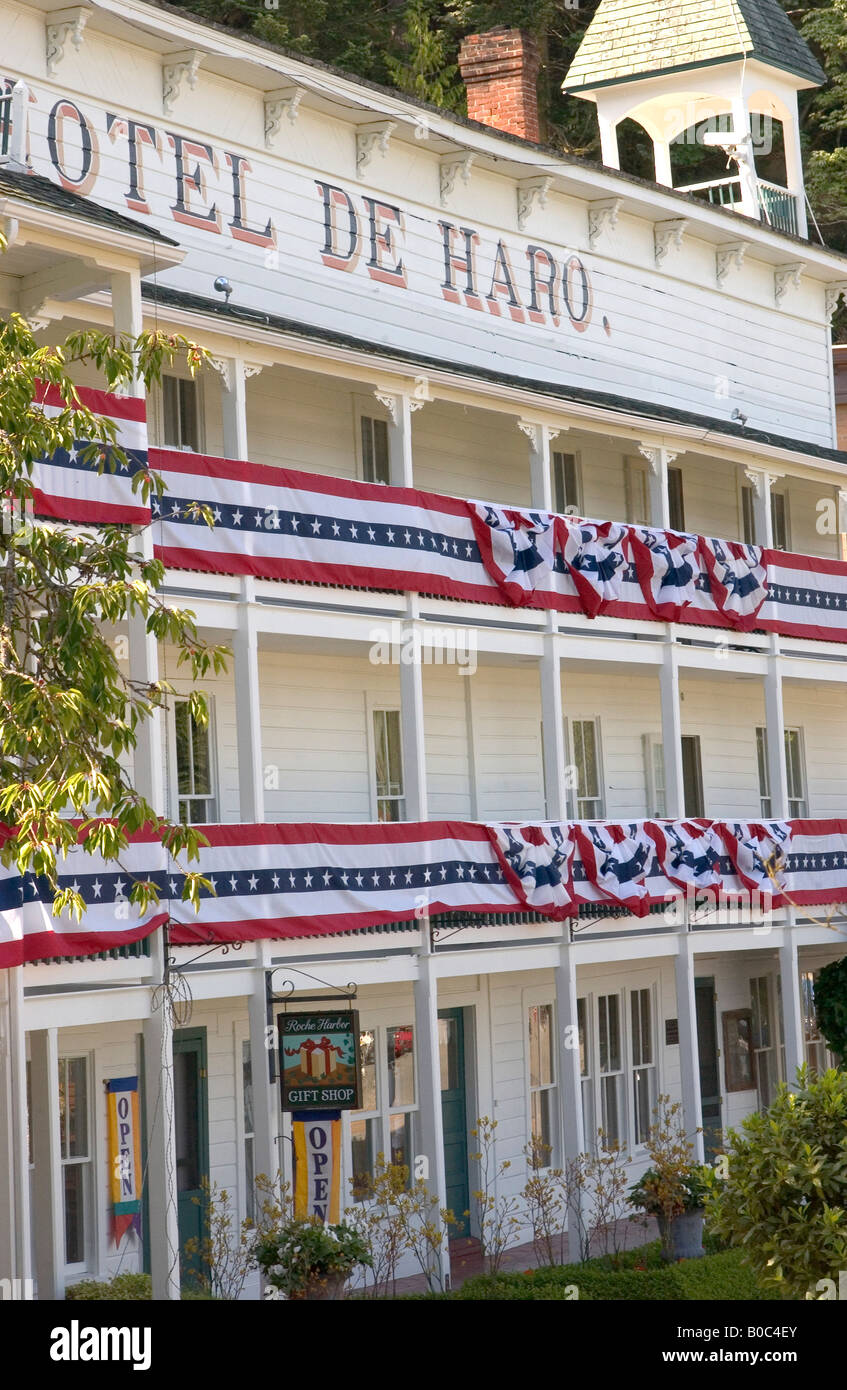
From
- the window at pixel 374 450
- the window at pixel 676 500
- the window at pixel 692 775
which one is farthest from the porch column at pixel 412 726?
the window at pixel 692 775

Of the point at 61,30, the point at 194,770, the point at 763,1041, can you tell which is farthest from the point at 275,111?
the point at 763,1041

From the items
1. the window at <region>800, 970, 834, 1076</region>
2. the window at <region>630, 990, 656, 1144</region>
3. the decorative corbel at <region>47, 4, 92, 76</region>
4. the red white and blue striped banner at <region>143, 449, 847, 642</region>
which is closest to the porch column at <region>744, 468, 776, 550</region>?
the red white and blue striped banner at <region>143, 449, 847, 642</region>

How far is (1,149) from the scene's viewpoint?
19500 mm

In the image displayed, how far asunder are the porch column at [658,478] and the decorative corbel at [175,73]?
24.5 ft

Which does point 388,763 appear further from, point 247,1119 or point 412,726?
point 247,1119

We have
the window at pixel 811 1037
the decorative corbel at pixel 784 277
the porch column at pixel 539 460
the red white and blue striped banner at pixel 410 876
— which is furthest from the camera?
the window at pixel 811 1037

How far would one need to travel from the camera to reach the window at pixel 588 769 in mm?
26953

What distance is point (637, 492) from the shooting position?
1112 inches

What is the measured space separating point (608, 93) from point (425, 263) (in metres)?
7.36

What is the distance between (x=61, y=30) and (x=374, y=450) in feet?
19.8

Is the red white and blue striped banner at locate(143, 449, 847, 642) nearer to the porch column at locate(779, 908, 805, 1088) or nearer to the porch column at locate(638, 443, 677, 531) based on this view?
the porch column at locate(638, 443, 677, 531)

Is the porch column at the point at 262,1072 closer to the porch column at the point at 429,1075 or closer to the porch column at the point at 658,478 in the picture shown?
the porch column at the point at 429,1075
